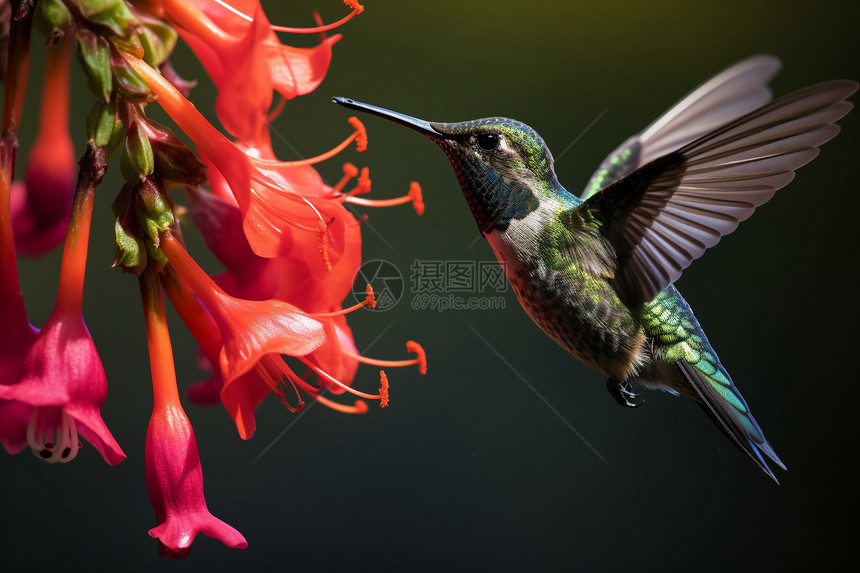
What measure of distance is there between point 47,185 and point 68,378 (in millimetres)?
305

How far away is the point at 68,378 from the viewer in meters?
0.45

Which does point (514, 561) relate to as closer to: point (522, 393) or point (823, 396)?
point (522, 393)

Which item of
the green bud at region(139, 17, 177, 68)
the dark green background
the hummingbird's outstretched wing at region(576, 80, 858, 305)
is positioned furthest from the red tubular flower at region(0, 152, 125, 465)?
the dark green background

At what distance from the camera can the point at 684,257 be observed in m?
0.60

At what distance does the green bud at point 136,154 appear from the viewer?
0.47 metres

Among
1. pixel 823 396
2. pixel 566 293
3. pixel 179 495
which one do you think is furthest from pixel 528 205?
pixel 823 396

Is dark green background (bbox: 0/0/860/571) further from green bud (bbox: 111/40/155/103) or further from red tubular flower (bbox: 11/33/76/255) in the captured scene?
green bud (bbox: 111/40/155/103)

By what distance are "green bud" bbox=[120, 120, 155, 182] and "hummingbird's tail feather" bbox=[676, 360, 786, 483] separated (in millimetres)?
521

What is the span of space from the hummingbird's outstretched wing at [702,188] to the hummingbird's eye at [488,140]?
98 millimetres

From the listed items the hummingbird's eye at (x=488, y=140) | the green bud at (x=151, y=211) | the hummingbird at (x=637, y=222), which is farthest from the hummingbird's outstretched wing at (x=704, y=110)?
the green bud at (x=151, y=211)

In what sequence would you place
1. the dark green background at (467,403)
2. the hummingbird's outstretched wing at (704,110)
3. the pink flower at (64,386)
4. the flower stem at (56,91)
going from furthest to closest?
1. the dark green background at (467,403)
2. the hummingbird's outstretched wing at (704,110)
3. the flower stem at (56,91)
4. the pink flower at (64,386)

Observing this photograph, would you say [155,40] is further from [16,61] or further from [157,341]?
[157,341]

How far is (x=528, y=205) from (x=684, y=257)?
0.14 meters

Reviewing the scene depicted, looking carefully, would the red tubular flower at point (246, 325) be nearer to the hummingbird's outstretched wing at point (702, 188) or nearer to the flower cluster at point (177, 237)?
the flower cluster at point (177, 237)
